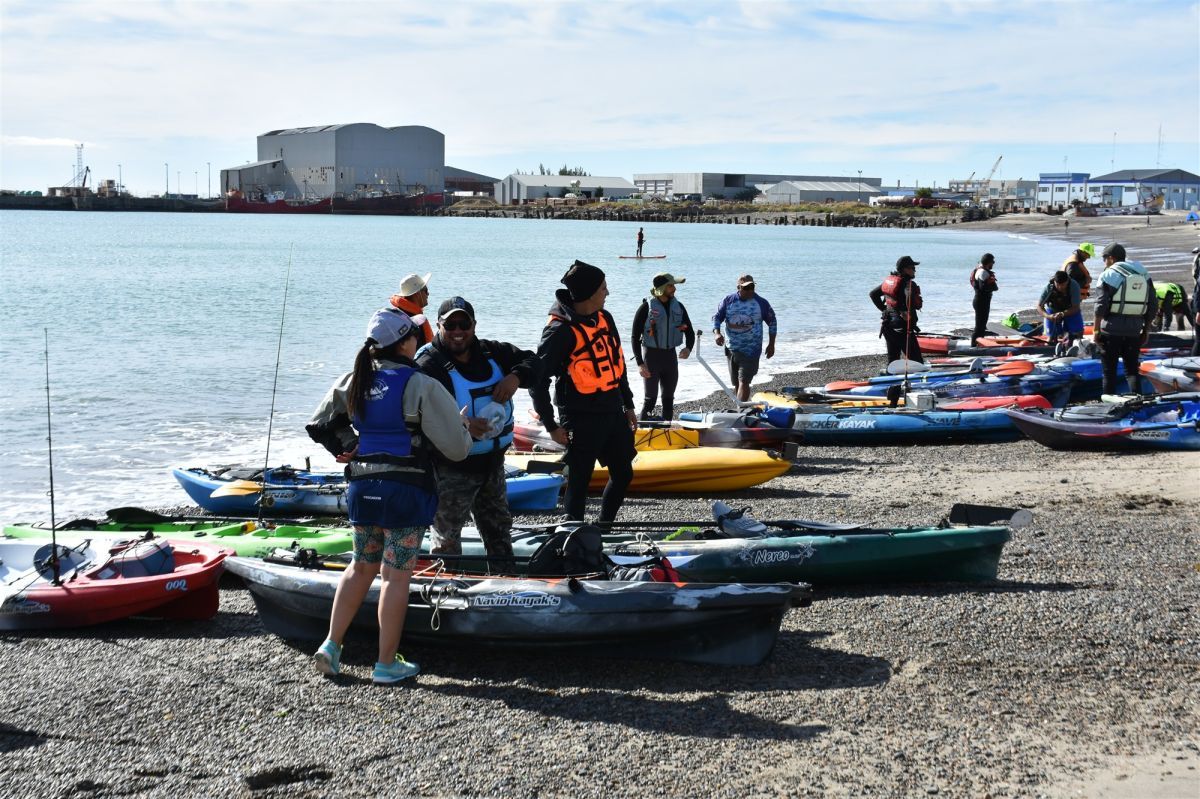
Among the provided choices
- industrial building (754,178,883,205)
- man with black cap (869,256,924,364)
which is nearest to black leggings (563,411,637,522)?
man with black cap (869,256,924,364)

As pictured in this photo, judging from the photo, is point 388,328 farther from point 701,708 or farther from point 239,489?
point 239,489

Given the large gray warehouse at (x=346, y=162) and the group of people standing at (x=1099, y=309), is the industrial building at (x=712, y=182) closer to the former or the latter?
the large gray warehouse at (x=346, y=162)

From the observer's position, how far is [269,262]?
67.5 m

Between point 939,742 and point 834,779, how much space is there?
55cm

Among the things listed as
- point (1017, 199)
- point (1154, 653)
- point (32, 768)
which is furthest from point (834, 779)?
point (1017, 199)

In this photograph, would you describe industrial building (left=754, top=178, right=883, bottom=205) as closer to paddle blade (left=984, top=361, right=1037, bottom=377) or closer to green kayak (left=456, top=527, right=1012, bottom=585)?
paddle blade (left=984, top=361, right=1037, bottom=377)

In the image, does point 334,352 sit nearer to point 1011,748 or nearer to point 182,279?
point 1011,748

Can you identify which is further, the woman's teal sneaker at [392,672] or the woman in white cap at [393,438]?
the woman's teal sneaker at [392,672]

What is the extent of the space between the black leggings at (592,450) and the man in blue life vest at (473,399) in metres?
0.63

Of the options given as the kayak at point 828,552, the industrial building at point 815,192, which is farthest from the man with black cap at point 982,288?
the industrial building at point 815,192

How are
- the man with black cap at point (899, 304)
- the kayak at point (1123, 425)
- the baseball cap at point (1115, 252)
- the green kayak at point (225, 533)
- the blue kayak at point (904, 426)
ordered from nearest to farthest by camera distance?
the green kayak at point (225, 533) → the kayak at point (1123, 425) → the baseball cap at point (1115, 252) → the blue kayak at point (904, 426) → the man with black cap at point (899, 304)

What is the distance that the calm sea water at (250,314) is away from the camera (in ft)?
48.8

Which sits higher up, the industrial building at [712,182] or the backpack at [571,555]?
the industrial building at [712,182]

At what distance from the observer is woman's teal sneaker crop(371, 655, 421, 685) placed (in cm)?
570
